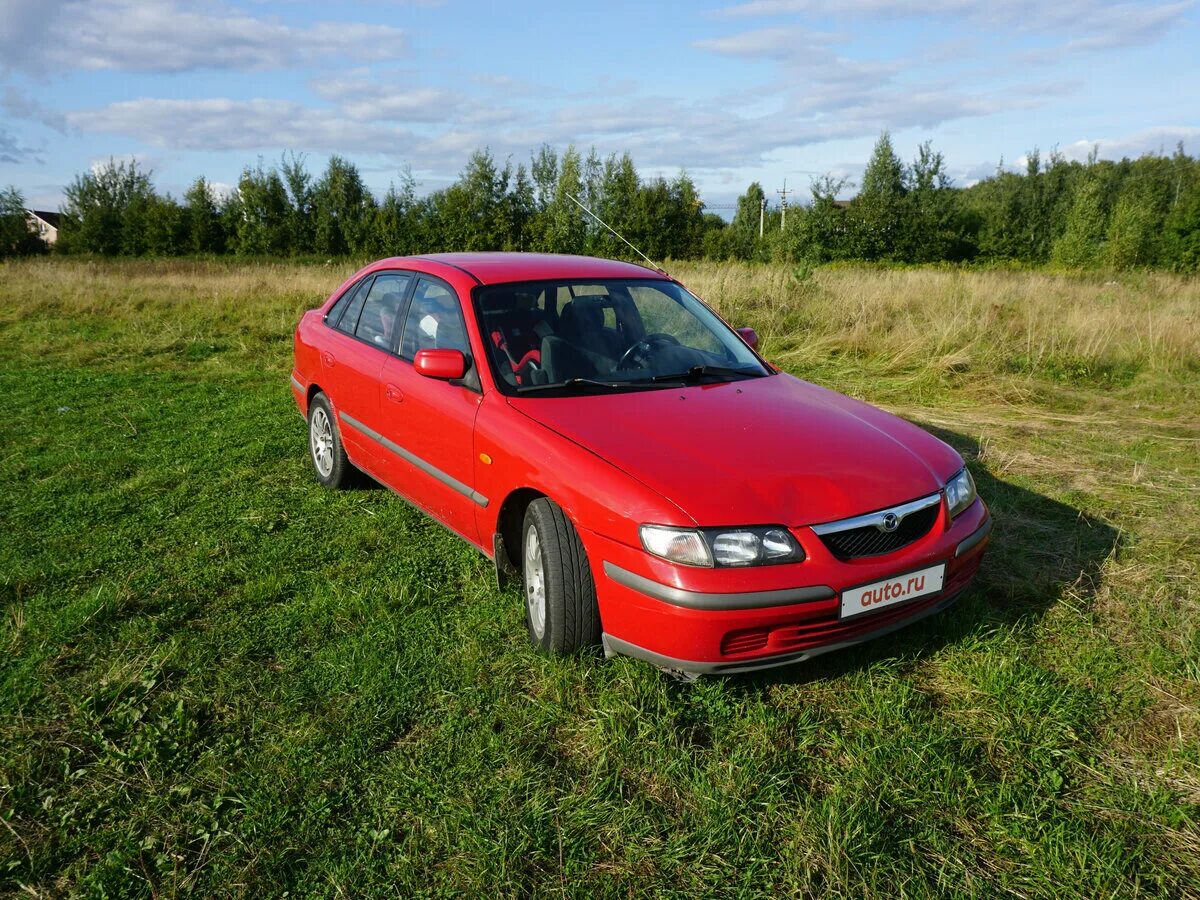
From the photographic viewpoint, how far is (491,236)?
4716cm

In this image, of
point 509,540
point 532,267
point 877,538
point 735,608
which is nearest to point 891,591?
point 877,538

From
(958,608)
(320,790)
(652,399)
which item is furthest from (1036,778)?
(320,790)

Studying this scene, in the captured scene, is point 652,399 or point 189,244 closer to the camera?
point 652,399

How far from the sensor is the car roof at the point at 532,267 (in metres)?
4.29

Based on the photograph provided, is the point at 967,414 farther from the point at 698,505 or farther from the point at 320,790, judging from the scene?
the point at 320,790

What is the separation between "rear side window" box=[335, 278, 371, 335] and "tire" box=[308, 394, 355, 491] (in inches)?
19.2

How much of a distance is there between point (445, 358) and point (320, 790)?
1.90 meters

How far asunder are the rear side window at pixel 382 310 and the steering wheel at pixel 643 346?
1.41 meters

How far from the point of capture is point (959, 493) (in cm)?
337

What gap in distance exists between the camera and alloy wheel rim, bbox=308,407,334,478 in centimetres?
547

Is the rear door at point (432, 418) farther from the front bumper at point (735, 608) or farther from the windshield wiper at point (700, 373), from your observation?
the front bumper at point (735, 608)

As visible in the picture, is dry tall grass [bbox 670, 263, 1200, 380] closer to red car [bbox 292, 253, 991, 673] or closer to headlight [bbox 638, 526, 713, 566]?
red car [bbox 292, 253, 991, 673]

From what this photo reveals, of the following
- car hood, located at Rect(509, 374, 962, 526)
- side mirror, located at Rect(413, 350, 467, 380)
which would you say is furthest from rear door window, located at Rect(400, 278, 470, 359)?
car hood, located at Rect(509, 374, 962, 526)

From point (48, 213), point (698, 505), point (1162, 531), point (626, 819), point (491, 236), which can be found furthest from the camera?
point (48, 213)
